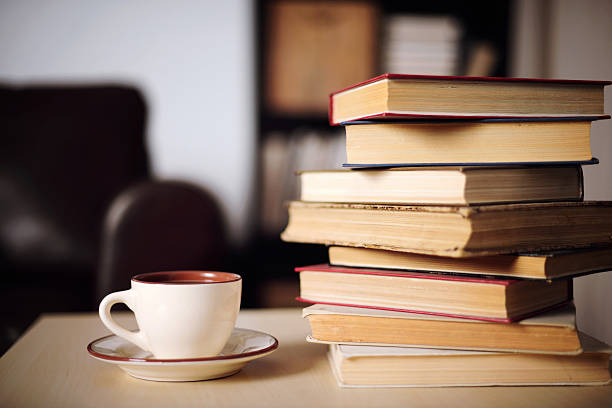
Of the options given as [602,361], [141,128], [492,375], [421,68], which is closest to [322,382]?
[492,375]

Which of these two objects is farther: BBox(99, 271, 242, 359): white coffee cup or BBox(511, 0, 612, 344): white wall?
BBox(511, 0, 612, 344): white wall

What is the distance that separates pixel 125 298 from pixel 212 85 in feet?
6.62

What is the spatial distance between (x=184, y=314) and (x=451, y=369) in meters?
0.25

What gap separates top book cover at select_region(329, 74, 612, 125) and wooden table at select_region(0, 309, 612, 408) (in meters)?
0.25

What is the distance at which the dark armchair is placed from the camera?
56.3 inches

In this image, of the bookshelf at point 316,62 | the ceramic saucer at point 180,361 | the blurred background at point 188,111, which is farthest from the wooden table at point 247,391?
the bookshelf at point 316,62

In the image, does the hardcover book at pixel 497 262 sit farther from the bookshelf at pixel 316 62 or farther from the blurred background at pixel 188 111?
the bookshelf at pixel 316 62

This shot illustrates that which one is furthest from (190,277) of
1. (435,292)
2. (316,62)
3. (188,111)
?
(188,111)

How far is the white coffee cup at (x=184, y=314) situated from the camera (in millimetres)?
581

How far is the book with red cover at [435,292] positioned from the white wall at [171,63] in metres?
1.80

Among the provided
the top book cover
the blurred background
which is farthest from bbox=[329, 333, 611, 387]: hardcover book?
the blurred background

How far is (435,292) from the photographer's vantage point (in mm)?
620

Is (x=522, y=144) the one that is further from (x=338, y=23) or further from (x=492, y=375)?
(x=338, y=23)

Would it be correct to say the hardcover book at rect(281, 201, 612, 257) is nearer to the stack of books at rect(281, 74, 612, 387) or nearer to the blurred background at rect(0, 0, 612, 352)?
the stack of books at rect(281, 74, 612, 387)
